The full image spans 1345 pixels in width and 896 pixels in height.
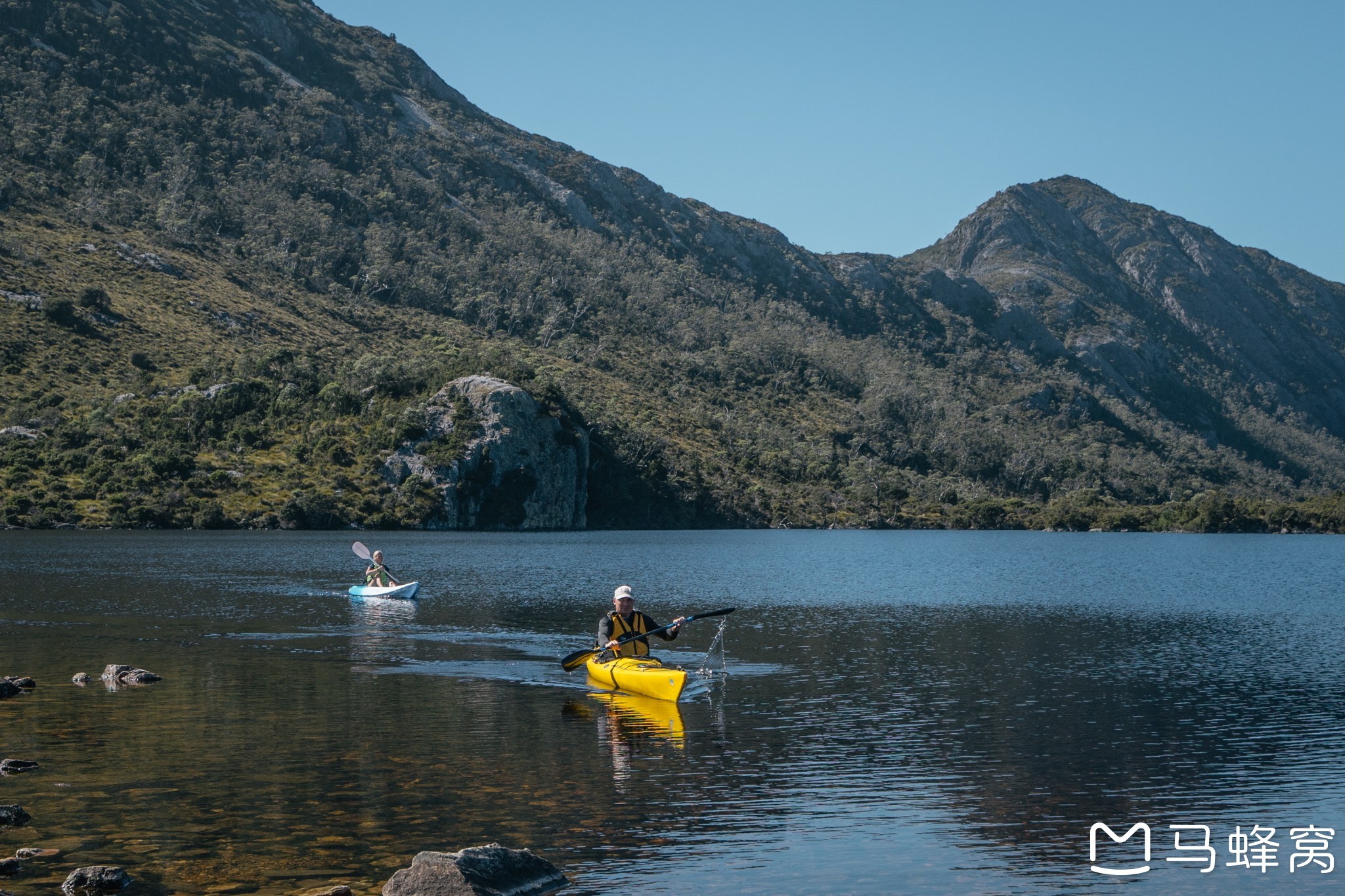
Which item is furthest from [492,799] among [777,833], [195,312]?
[195,312]

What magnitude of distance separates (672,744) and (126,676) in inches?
682

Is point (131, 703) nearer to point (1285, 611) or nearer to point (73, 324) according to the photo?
point (1285, 611)

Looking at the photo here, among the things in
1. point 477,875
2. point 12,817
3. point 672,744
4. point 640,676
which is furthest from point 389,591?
point 477,875

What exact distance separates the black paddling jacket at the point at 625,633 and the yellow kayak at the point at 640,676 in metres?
0.73

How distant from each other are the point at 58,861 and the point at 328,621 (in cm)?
3628

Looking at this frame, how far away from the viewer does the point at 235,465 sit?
147 meters

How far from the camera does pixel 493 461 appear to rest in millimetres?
167125

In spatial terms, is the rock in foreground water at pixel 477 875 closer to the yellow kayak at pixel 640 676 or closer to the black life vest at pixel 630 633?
the yellow kayak at pixel 640 676

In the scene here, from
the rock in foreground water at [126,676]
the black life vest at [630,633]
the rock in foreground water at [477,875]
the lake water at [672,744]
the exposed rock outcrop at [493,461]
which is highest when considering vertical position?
the exposed rock outcrop at [493,461]

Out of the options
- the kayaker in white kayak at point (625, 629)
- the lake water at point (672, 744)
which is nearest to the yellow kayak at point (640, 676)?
the lake water at point (672, 744)

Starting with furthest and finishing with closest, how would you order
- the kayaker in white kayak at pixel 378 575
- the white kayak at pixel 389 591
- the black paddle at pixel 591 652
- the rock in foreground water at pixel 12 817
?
the kayaker in white kayak at pixel 378 575, the white kayak at pixel 389 591, the black paddle at pixel 591 652, the rock in foreground water at pixel 12 817

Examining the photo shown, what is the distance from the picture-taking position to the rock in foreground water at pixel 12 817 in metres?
19.6

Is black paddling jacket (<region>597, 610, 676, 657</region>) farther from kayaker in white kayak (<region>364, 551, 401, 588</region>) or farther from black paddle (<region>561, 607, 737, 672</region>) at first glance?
kayaker in white kayak (<region>364, 551, 401, 588</region>)

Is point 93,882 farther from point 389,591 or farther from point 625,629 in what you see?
point 389,591
